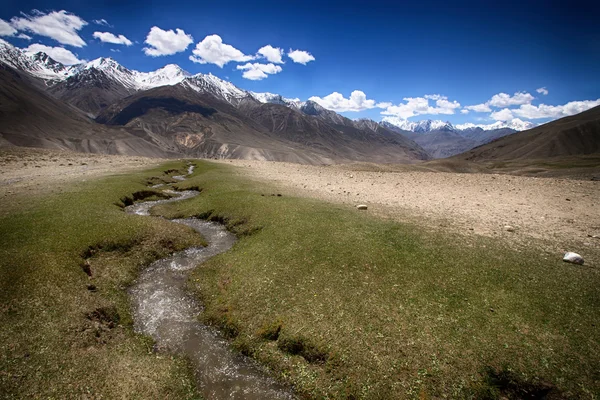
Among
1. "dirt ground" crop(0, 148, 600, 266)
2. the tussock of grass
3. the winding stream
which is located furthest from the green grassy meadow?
"dirt ground" crop(0, 148, 600, 266)

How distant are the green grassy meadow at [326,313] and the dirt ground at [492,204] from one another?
4.01 metres

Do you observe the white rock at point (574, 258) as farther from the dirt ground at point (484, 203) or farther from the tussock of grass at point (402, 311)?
the dirt ground at point (484, 203)

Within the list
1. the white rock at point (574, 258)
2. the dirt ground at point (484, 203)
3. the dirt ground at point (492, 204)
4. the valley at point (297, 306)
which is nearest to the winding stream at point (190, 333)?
the valley at point (297, 306)

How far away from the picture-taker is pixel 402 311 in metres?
16.9

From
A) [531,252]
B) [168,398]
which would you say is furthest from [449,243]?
[168,398]

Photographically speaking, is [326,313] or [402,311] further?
[326,313]

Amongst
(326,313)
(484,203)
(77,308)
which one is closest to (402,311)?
(326,313)

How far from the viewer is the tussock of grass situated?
44.5ft

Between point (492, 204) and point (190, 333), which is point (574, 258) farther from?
point (190, 333)

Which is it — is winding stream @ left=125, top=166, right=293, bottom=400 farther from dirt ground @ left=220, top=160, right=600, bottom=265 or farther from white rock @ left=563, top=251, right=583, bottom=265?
white rock @ left=563, top=251, right=583, bottom=265

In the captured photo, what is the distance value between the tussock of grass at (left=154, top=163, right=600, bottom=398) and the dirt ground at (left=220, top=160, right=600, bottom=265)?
4.13m

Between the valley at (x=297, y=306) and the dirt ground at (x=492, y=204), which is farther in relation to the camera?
the dirt ground at (x=492, y=204)

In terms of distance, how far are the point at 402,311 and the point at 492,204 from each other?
100 ft

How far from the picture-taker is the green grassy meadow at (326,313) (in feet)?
43.0
